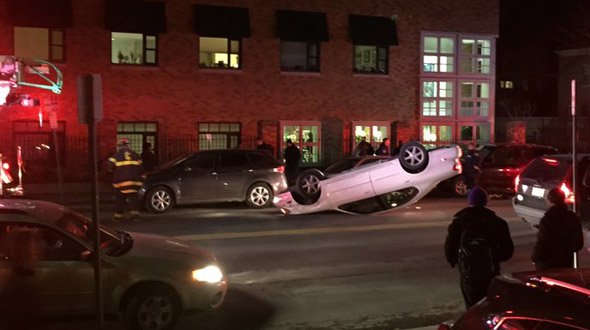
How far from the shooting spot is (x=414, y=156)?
13.4 metres

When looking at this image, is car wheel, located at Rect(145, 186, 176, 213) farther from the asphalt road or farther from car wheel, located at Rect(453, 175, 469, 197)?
car wheel, located at Rect(453, 175, 469, 197)

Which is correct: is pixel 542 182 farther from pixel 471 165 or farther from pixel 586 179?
pixel 471 165

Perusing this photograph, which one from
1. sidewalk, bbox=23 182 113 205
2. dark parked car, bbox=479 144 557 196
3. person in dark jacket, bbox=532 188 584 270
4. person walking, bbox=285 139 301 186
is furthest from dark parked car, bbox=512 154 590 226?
sidewalk, bbox=23 182 113 205

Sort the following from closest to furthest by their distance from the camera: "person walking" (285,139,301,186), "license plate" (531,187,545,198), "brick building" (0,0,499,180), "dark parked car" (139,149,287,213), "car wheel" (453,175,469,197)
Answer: "license plate" (531,187,545,198)
"dark parked car" (139,149,287,213)
"car wheel" (453,175,469,197)
"person walking" (285,139,301,186)
"brick building" (0,0,499,180)

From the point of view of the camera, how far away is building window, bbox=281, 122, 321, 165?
26703 millimetres

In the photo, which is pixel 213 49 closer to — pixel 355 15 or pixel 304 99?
pixel 304 99

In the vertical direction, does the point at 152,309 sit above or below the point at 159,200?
below

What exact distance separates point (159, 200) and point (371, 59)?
14.6 metres

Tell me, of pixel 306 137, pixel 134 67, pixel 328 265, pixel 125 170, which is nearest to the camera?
pixel 328 265

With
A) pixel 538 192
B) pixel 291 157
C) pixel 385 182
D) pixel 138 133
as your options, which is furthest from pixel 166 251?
pixel 138 133

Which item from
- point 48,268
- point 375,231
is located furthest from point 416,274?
point 48,268

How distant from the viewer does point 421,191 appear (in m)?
13.6

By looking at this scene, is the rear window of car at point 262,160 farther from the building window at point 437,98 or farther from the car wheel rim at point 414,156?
the building window at point 437,98

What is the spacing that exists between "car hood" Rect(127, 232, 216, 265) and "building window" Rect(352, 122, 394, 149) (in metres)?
20.6
